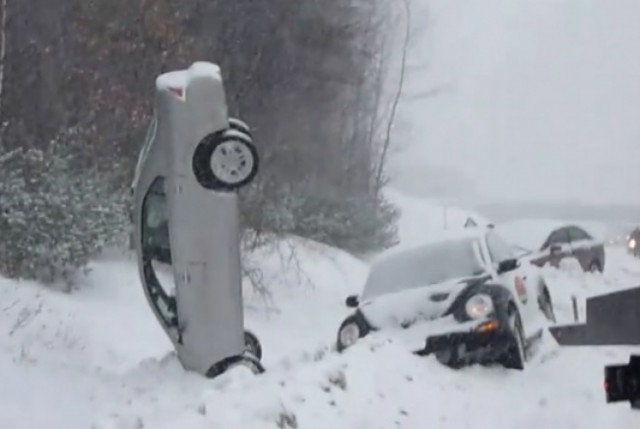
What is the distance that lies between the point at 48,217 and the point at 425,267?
4834mm

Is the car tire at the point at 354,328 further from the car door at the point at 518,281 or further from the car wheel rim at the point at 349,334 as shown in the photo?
the car door at the point at 518,281

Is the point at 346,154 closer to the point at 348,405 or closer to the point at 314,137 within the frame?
the point at 314,137

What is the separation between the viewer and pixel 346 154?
32656mm

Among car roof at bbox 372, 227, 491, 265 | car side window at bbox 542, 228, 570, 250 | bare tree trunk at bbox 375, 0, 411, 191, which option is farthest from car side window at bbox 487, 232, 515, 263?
bare tree trunk at bbox 375, 0, 411, 191

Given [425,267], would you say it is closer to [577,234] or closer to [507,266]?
[507,266]

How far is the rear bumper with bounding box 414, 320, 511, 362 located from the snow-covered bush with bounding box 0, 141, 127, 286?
18.3 feet

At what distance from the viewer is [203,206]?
32.4ft

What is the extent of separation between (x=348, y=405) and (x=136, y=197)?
2938 millimetres

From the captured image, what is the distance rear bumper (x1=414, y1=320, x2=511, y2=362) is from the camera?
1138 centimetres

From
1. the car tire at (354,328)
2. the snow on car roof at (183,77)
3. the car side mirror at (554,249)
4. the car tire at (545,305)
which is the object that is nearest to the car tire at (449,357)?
the car tire at (354,328)

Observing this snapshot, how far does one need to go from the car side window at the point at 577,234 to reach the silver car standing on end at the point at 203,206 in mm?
20064

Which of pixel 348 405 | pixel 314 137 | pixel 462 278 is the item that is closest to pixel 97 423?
pixel 348 405

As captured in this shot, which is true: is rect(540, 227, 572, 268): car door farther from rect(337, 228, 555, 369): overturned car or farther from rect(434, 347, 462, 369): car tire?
rect(434, 347, 462, 369): car tire

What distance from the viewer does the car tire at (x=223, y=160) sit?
32.3ft
